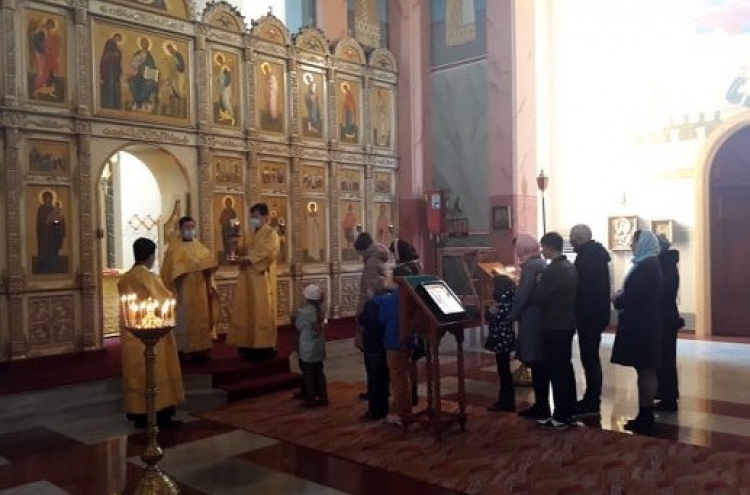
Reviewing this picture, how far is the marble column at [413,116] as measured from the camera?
527 inches

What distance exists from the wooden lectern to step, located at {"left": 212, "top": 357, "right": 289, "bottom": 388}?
2456 mm

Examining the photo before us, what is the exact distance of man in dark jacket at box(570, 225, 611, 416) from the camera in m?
6.23

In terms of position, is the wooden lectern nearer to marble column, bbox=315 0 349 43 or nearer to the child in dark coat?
the child in dark coat

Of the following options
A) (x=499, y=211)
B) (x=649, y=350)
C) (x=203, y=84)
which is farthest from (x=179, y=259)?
(x=499, y=211)

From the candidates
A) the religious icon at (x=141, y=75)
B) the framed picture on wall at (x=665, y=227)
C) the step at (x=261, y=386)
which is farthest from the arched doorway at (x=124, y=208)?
the framed picture on wall at (x=665, y=227)

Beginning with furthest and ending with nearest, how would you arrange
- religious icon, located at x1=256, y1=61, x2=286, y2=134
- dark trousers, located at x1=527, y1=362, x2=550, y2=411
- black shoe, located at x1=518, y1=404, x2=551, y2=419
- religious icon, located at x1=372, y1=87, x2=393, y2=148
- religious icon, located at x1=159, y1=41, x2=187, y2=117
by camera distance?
1. religious icon, located at x1=372, y1=87, x2=393, y2=148
2. religious icon, located at x1=256, y1=61, x2=286, y2=134
3. religious icon, located at x1=159, y1=41, x2=187, y2=117
4. black shoe, located at x1=518, y1=404, x2=551, y2=419
5. dark trousers, located at x1=527, y1=362, x2=550, y2=411

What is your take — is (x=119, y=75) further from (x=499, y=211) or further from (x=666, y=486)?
(x=666, y=486)

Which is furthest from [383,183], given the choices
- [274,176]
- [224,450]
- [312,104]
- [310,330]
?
[224,450]

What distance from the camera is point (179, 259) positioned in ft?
25.8

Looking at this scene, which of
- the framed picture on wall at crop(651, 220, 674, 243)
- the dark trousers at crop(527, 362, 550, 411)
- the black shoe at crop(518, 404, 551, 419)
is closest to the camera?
the dark trousers at crop(527, 362, 550, 411)

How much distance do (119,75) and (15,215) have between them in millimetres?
2315

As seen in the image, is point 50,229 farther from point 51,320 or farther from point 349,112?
point 349,112

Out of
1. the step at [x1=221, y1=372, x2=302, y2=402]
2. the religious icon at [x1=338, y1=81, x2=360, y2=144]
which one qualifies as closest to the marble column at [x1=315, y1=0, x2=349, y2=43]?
the religious icon at [x1=338, y1=81, x2=360, y2=144]

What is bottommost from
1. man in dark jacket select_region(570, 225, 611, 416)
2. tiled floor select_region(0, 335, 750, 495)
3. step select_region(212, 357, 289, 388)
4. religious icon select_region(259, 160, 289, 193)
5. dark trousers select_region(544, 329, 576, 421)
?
tiled floor select_region(0, 335, 750, 495)
